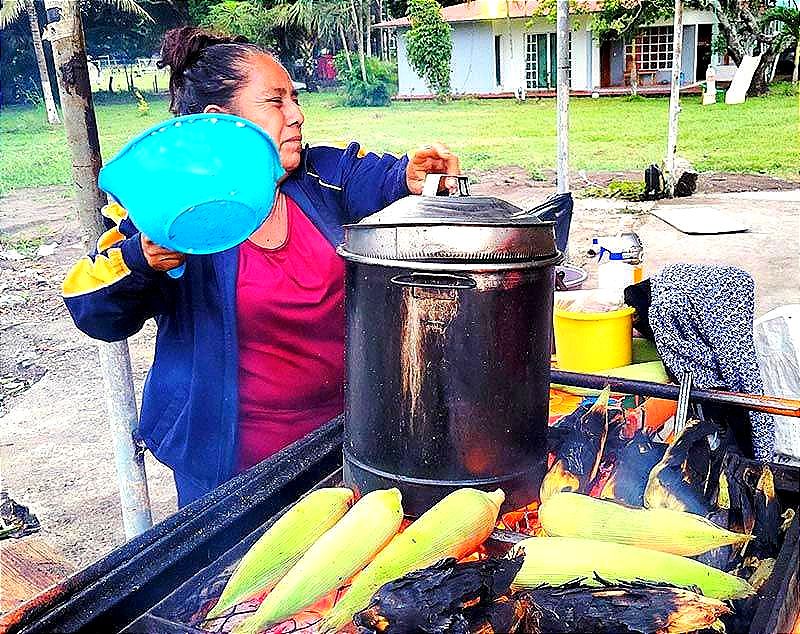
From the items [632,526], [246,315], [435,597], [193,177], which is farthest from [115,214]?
[632,526]

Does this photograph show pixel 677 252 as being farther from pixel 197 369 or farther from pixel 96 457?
pixel 197 369

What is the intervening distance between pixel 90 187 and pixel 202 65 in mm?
747

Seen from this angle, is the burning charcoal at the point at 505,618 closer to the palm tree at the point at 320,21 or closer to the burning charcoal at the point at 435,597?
the burning charcoal at the point at 435,597

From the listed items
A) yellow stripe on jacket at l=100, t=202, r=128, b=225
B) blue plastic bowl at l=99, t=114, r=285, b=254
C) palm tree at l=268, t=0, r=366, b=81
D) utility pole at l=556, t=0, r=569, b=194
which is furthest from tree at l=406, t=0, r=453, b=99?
blue plastic bowl at l=99, t=114, r=285, b=254

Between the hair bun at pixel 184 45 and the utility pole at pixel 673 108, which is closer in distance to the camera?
the hair bun at pixel 184 45

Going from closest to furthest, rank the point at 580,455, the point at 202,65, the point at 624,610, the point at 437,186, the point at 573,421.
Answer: the point at 624,610
the point at 437,186
the point at 580,455
the point at 573,421
the point at 202,65

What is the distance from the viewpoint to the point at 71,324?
23.3 feet

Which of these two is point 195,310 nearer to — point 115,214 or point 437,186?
point 115,214

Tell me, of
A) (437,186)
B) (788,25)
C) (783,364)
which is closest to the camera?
(437,186)

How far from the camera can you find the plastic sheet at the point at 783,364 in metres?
2.58

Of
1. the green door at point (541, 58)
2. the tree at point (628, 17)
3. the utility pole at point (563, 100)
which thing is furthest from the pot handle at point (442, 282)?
the green door at point (541, 58)

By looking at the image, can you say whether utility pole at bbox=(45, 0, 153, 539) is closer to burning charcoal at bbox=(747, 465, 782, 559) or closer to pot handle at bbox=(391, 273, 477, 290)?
pot handle at bbox=(391, 273, 477, 290)

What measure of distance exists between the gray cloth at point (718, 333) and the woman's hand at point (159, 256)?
1.48 metres

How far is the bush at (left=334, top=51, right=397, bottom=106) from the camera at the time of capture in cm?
2272
